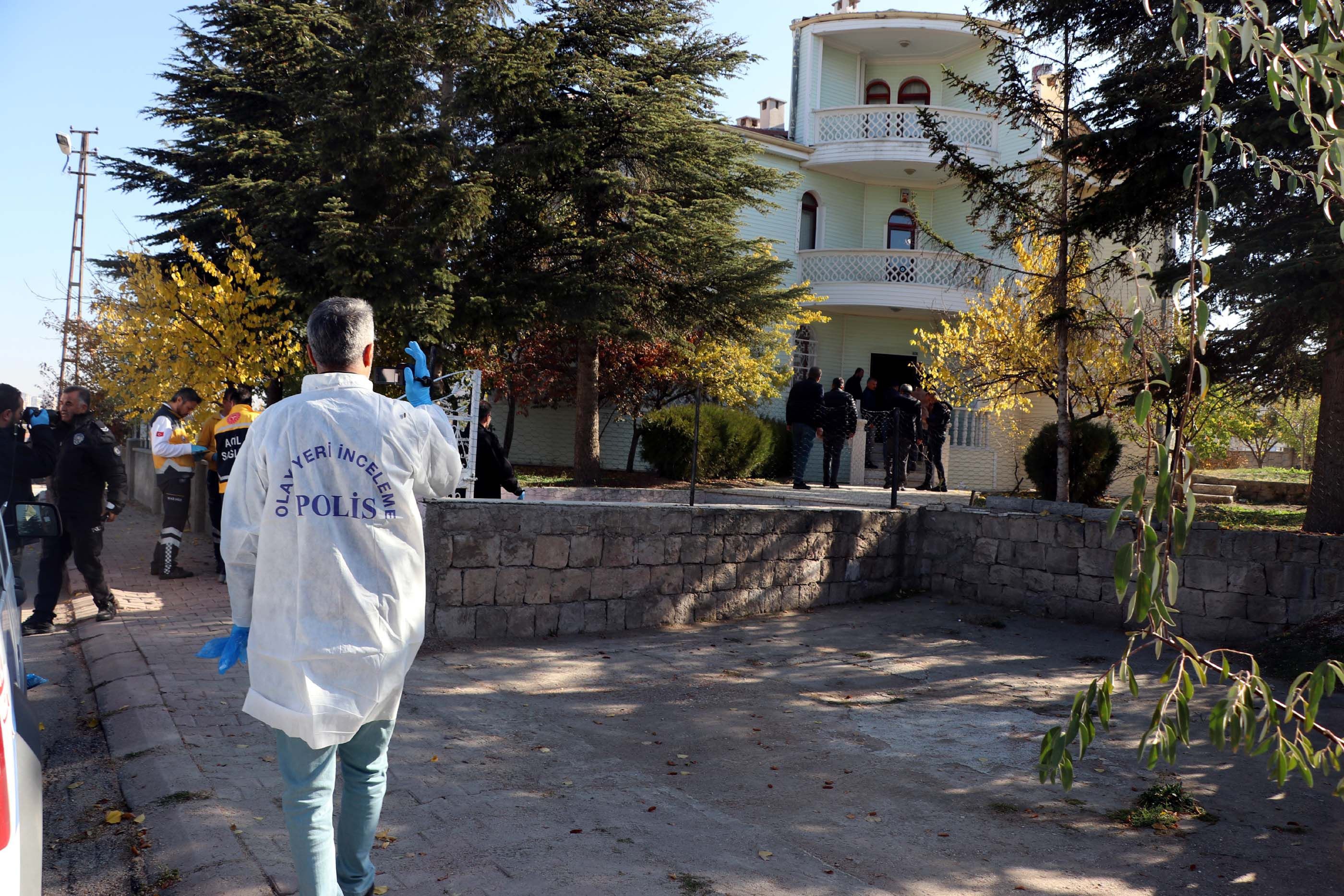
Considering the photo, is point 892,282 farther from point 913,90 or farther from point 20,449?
point 20,449

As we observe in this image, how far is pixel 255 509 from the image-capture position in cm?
307

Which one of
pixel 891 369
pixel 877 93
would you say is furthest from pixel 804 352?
pixel 877 93

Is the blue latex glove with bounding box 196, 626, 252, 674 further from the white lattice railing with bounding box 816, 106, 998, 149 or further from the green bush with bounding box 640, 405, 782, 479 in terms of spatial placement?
the white lattice railing with bounding box 816, 106, 998, 149

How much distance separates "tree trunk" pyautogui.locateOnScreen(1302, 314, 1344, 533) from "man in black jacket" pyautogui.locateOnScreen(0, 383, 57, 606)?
36.5 ft

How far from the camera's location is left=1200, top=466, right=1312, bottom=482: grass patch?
20.8 m

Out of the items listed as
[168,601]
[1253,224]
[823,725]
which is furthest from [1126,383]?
[168,601]

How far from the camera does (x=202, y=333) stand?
13.9 metres

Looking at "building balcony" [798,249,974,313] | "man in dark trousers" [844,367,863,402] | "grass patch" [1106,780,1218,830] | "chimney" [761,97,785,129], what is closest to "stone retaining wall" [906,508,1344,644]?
"grass patch" [1106,780,1218,830]

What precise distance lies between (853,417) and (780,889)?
46.7 feet

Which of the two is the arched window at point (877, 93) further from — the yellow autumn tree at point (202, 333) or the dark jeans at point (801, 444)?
the yellow autumn tree at point (202, 333)

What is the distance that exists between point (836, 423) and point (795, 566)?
7.10 m

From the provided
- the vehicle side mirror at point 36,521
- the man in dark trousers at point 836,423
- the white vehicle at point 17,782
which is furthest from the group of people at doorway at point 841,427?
the white vehicle at point 17,782

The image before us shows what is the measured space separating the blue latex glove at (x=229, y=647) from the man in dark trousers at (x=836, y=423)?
13969 mm

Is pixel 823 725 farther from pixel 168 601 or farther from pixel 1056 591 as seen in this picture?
pixel 168 601
